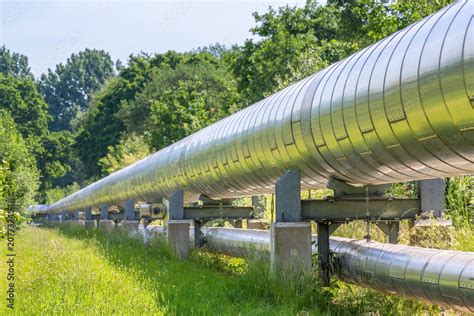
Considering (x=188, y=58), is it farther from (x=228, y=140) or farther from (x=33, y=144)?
(x=228, y=140)

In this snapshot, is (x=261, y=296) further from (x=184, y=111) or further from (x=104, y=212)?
(x=184, y=111)

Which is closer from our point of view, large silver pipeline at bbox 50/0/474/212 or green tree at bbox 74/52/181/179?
large silver pipeline at bbox 50/0/474/212

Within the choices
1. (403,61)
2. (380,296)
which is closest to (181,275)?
(380,296)

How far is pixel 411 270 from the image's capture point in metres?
7.21

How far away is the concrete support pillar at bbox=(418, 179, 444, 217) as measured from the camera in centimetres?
986

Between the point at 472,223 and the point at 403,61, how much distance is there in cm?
559

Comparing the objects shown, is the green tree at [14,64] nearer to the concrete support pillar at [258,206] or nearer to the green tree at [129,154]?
the green tree at [129,154]

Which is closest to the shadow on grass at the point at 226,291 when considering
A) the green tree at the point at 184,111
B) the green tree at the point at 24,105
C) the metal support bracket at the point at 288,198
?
the metal support bracket at the point at 288,198

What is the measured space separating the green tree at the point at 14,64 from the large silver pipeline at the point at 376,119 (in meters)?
95.1

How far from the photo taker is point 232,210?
1652 centimetres

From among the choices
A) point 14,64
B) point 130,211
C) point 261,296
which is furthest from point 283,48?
point 14,64

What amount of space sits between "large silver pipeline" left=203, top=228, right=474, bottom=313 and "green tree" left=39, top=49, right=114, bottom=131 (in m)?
107

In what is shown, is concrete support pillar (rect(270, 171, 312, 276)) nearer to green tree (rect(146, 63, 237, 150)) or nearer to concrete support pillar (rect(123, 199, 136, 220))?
concrete support pillar (rect(123, 199, 136, 220))

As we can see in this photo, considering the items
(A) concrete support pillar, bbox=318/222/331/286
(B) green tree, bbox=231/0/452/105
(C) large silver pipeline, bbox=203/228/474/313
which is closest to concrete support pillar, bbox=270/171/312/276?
(A) concrete support pillar, bbox=318/222/331/286
